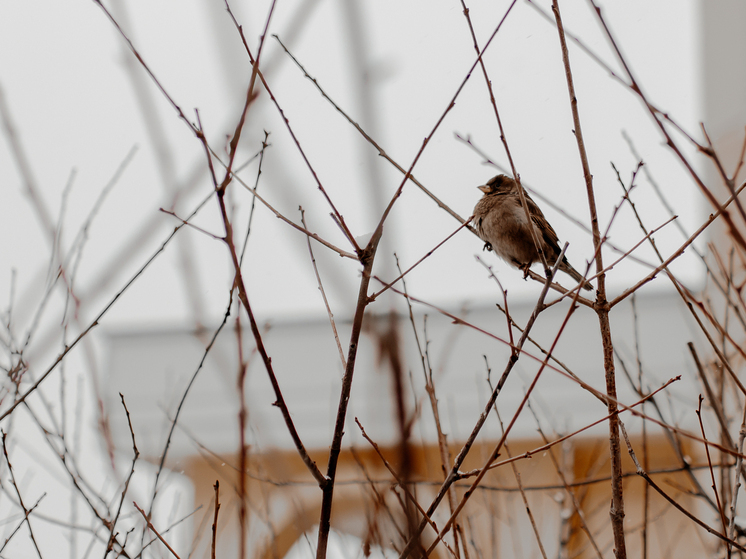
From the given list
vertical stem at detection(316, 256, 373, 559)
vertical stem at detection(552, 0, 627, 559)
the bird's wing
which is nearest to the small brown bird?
the bird's wing

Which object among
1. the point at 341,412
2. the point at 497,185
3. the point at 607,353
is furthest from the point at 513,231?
the point at 341,412

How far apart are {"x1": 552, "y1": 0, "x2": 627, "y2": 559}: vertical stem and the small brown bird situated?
124cm

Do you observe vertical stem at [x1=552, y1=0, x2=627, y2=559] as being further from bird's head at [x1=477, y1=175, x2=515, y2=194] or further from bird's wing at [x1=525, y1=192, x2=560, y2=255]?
bird's head at [x1=477, y1=175, x2=515, y2=194]

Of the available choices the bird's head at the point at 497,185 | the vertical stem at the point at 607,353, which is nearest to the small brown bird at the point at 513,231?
the bird's head at the point at 497,185

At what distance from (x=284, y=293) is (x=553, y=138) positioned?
5.42 feet

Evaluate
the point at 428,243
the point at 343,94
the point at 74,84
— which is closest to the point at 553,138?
the point at 428,243

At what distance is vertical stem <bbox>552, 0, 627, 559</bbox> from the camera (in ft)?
3.31

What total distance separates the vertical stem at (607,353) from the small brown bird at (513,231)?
49.0 inches

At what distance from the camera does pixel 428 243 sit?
228 cm

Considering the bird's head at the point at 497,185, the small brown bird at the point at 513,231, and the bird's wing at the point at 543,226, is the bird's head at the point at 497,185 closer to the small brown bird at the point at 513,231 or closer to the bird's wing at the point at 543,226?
the small brown bird at the point at 513,231

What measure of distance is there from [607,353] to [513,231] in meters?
1.41

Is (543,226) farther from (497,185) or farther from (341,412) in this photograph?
(341,412)

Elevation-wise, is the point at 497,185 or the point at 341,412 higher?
the point at 497,185

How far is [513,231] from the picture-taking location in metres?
2.47
